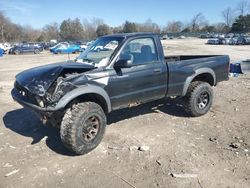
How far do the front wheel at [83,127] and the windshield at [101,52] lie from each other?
935 mm

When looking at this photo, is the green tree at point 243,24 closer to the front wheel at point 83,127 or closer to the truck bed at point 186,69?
the truck bed at point 186,69

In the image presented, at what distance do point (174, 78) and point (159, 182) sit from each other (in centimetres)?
281

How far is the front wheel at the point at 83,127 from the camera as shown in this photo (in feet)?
15.9

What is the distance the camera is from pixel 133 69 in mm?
5727

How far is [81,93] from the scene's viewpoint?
4.86 m

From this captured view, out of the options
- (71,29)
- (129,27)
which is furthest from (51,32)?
(129,27)

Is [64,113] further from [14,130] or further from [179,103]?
[179,103]

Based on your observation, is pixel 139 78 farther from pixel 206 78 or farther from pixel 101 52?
pixel 206 78

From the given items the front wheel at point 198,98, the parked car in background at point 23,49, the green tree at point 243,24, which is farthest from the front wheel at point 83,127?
the green tree at point 243,24

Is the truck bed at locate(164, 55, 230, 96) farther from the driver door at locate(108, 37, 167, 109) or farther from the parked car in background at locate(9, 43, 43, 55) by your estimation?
the parked car in background at locate(9, 43, 43, 55)

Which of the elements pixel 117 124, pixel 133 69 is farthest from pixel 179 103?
pixel 133 69

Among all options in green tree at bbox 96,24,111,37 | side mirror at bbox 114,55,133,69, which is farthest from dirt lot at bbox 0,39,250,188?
green tree at bbox 96,24,111,37

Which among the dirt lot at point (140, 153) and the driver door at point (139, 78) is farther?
the driver door at point (139, 78)

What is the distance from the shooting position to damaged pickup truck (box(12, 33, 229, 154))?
191 inches
